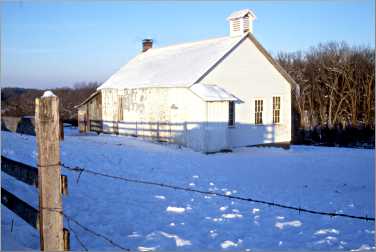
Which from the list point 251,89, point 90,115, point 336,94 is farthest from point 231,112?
point 336,94

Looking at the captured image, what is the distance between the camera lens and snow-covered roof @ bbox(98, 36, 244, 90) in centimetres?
2262

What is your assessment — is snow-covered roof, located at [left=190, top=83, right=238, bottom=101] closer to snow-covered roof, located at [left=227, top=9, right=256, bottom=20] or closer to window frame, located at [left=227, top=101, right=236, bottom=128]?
window frame, located at [left=227, top=101, right=236, bottom=128]

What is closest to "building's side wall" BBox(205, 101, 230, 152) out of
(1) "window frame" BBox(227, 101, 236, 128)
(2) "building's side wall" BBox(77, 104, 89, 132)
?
(1) "window frame" BBox(227, 101, 236, 128)

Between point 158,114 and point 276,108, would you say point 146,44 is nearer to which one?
point 158,114

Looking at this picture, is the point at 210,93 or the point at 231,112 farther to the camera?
the point at 231,112

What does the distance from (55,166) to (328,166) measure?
15.6 m

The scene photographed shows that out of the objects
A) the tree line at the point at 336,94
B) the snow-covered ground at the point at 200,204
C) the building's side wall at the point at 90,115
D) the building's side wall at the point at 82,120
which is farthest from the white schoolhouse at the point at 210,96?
the tree line at the point at 336,94

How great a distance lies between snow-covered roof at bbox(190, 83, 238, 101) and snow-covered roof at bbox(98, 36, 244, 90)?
1.49ft

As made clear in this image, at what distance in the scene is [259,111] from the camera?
2466 centimetres

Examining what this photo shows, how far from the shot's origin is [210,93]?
21141 millimetres

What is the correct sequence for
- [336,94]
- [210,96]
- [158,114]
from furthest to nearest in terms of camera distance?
[336,94] < [158,114] < [210,96]

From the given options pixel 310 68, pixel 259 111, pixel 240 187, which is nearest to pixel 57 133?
pixel 240 187

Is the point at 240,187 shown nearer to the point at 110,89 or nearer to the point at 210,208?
the point at 210,208

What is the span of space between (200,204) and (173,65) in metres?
16.3
